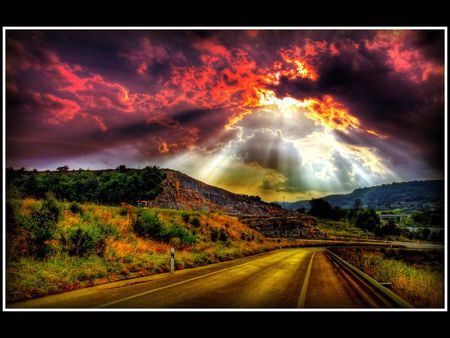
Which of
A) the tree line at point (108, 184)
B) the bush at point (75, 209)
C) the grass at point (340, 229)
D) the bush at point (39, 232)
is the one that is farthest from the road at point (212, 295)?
the grass at point (340, 229)

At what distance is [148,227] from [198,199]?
2379 inches

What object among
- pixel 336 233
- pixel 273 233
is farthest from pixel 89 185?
pixel 336 233

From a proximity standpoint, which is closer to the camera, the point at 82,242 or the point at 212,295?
the point at 212,295

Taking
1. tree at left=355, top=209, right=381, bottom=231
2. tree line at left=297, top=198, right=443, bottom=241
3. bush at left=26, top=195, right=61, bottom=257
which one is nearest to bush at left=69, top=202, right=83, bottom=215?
bush at left=26, top=195, right=61, bottom=257

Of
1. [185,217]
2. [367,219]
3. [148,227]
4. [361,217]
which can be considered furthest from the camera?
[361,217]

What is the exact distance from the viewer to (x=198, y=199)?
3319 inches

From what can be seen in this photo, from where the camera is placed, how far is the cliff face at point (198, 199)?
75.1 metres

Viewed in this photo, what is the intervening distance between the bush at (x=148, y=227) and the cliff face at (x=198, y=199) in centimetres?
4138

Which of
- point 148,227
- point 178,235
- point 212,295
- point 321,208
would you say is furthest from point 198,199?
point 212,295

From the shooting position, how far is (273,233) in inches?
3157

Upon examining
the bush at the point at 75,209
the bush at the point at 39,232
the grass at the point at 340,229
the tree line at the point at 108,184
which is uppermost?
the tree line at the point at 108,184

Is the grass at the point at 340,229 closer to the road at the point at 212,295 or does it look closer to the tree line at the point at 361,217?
the tree line at the point at 361,217

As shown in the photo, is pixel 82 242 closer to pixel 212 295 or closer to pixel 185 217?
pixel 212 295
